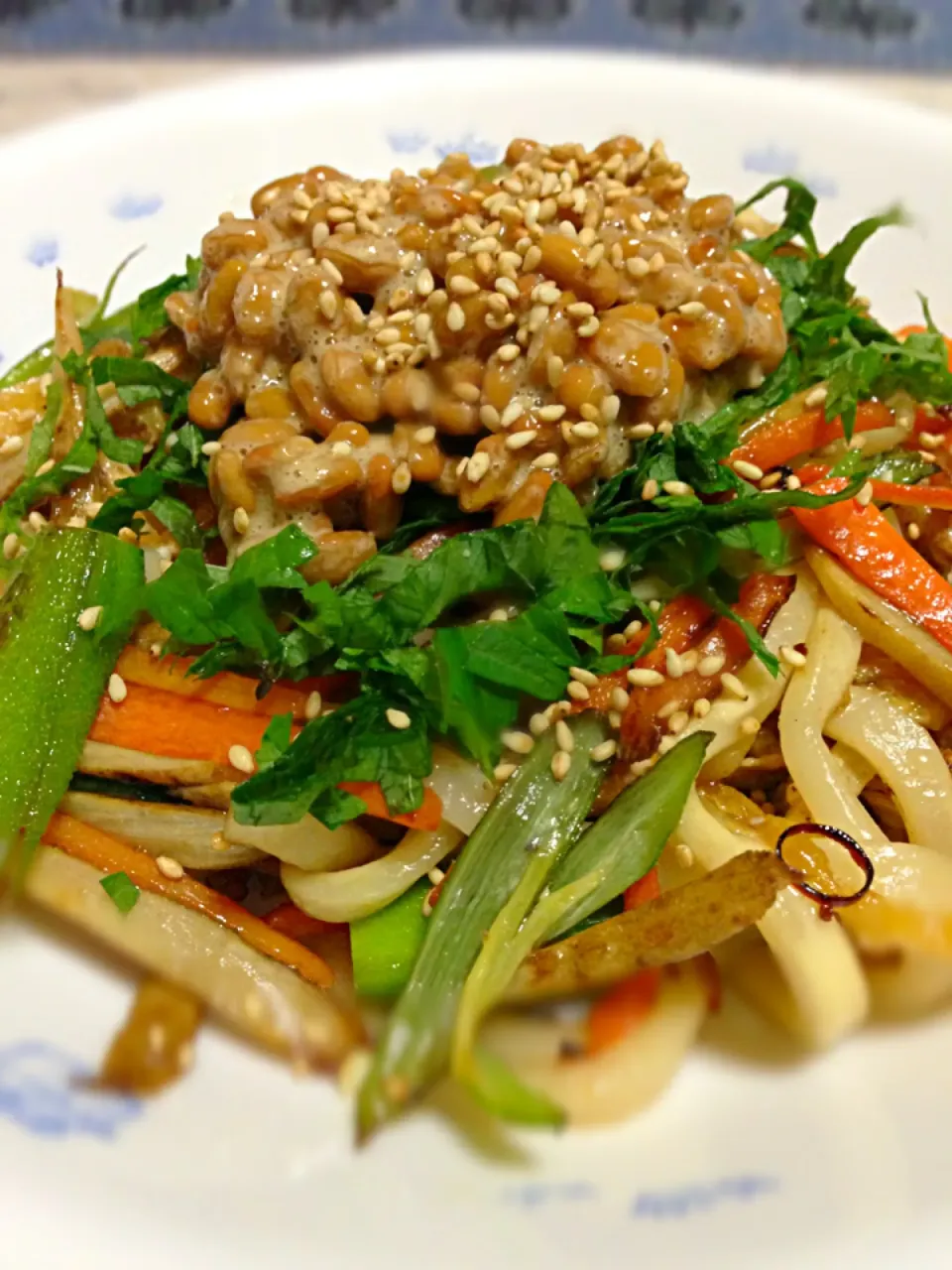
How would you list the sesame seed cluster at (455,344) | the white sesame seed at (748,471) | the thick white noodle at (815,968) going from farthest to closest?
1. the white sesame seed at (748,471)
2. the sesame seed cluster at (455,344)
3. the thick white noodle at (815,968)

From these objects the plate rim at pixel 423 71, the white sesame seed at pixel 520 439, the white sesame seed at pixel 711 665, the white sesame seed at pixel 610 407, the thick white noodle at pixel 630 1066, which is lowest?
the thick white noodle at pixel 630 1066

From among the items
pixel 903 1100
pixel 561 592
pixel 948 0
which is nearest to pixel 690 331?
pixel 561 592

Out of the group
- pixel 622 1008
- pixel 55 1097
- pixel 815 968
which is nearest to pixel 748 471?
pixel 815 968

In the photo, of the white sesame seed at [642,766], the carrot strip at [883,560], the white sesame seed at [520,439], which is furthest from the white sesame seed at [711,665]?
the white sesame seed at [520,439]

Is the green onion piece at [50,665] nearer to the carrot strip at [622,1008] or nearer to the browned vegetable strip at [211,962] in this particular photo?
the browned vegetable strip at [211,962]

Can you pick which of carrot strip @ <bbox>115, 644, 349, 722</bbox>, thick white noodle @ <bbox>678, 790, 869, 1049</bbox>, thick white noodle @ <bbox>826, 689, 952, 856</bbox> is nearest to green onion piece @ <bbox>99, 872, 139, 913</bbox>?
carrot strip @ <bbox>115, 644, 349, 722</bbox>

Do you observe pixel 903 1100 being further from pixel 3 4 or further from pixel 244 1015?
pixel 3 4

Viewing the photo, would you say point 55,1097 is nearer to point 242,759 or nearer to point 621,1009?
point 242,759
